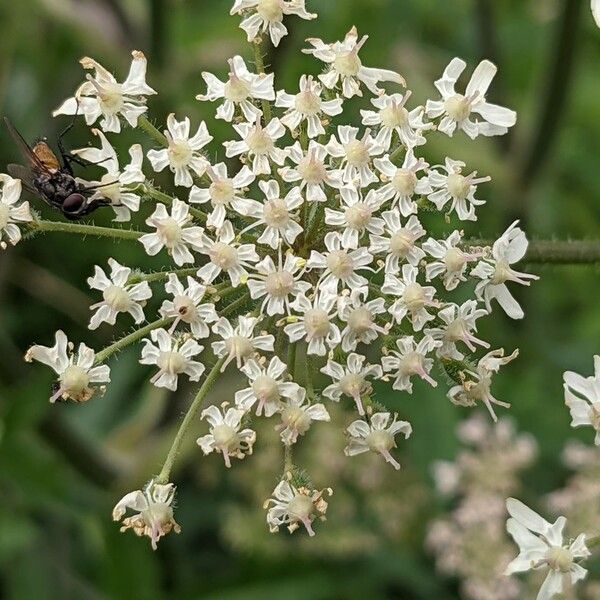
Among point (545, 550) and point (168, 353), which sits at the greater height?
point (168, 353)

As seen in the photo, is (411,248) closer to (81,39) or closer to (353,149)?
(353,149)

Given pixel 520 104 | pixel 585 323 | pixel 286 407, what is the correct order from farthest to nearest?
pixel 520 104 < pixel 585 323 < pixel 286 407

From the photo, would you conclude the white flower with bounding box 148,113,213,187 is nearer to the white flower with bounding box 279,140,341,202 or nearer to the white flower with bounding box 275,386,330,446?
the white flower with bounding box 279,140,341,202

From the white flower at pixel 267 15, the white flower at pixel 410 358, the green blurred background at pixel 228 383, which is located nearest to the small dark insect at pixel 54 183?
the white flower at pixel 267 15

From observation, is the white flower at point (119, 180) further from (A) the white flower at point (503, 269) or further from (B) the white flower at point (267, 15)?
(A) the white flower at point (503, 269)

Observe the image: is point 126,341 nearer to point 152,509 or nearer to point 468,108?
point 152,509

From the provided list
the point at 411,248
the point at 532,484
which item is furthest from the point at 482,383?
the point at 532,484

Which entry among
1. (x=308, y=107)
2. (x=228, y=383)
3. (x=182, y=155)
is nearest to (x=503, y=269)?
(x=308, y=107)

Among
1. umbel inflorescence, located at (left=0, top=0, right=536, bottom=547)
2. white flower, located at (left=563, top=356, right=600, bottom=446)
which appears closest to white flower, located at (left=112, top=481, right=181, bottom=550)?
umbel inflorescence, located at (left=0, top=0, right=536, bottom=547)
